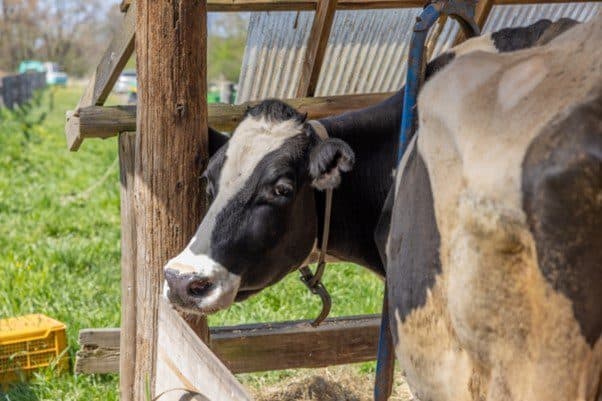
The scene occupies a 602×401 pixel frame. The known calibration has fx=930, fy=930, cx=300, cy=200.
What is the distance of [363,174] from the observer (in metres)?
4.05

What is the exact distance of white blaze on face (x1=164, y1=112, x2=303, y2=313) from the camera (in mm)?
3578

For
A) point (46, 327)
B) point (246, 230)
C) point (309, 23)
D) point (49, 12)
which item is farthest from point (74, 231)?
point (49, 12)

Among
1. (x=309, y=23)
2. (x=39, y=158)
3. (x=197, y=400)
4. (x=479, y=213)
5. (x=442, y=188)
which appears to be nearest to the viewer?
(x=479, y=213)

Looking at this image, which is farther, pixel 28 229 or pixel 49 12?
pixel 49 12

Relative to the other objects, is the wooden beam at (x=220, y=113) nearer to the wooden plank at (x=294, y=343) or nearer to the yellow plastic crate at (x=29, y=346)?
the wooden plank at (x=294, y=343)

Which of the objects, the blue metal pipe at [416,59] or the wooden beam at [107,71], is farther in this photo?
the wooden beam at [107,71]

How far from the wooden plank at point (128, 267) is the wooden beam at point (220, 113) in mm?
73

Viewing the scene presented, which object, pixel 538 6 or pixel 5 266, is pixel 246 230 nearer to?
pixel 538 6

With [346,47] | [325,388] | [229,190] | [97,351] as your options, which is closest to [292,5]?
[346,47]

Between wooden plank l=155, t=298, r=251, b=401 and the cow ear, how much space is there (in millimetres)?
794

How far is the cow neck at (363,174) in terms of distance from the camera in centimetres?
401

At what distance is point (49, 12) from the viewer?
48312 millimetres

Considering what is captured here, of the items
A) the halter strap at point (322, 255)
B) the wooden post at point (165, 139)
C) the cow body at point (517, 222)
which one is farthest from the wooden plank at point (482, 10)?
the cow body at point (517, 222)

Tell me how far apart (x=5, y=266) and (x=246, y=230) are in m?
4.61
